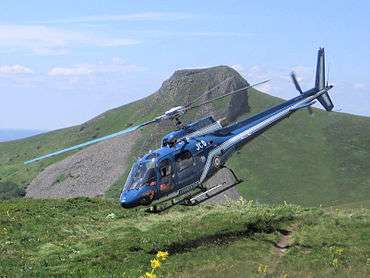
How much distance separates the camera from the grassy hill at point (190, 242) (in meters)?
20.9

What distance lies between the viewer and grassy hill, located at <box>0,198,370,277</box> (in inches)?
823

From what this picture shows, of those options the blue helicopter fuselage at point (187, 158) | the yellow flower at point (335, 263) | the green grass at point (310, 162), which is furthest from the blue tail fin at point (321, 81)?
the green grass at point (310, 162)

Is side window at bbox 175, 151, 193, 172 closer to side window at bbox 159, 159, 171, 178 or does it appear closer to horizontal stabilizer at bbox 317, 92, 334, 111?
side window at bbox 159, 159, 171, 178

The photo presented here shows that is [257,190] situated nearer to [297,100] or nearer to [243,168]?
[243,168]

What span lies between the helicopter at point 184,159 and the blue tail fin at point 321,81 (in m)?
6.73

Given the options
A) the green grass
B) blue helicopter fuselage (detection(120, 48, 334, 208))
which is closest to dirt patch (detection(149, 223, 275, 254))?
blue helicopter fuselage (detection(120, 48, 334, 208))

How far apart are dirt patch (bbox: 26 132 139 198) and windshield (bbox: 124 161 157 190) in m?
77.4

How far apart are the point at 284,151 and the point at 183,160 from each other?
8978 centimetres

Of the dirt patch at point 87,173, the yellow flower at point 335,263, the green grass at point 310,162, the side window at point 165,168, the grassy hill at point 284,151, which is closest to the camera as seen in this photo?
the yellow flower at point 335,263

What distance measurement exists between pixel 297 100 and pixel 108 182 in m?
73.3

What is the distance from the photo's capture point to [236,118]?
129750mm

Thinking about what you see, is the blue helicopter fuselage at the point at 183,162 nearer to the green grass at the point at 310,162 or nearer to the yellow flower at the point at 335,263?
the yellow flower at the point at 335,263

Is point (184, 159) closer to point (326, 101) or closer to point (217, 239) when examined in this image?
point (217, 239)

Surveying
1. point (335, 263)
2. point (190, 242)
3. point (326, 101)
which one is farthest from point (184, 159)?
point (326, 101)
